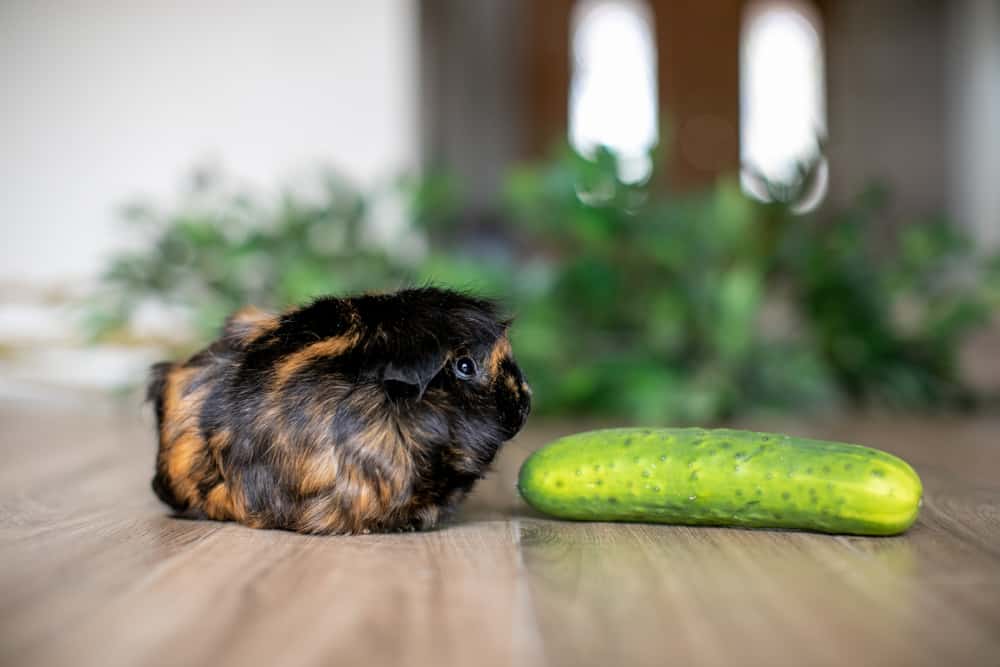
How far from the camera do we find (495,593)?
3.17 feet

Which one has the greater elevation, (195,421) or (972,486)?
(195,421)

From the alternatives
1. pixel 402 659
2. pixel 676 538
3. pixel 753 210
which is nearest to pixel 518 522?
pixel 676 538

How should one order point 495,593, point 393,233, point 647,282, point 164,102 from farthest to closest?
point 164,102 < point 393,233 < point 647,282 < point 495,593

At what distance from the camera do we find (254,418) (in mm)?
1192

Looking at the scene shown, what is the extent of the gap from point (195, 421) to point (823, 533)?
2.78 feet

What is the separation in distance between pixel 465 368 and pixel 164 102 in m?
3.74

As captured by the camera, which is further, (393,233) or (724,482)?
(393,233)

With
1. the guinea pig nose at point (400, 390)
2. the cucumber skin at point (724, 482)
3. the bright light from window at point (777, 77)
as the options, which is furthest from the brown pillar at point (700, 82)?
the guinea pig nose at point (400, 390)

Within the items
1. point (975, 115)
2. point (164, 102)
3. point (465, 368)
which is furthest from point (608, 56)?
point (465, 368)

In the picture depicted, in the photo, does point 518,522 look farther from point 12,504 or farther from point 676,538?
point 12,504

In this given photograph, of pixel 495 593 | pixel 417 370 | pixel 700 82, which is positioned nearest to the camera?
pixel 495 593

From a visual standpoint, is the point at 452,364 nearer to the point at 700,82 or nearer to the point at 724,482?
the point at 724,482

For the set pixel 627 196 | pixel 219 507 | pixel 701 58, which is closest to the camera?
pixel 219 507

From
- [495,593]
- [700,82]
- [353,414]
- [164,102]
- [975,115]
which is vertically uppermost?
[700,82]
